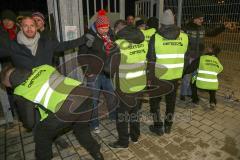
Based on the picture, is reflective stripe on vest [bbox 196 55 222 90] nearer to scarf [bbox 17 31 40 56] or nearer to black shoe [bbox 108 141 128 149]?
black shoe [bbox 108 141 128 149]

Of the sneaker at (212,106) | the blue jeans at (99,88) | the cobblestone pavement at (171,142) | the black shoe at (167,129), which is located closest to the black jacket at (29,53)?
the blue jeans at (99,88)

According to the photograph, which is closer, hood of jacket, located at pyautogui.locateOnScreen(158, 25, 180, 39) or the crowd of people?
the crowd of people

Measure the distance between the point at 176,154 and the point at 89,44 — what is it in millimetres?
2185

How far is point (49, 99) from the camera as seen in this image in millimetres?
2430

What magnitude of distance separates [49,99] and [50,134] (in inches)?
20.2

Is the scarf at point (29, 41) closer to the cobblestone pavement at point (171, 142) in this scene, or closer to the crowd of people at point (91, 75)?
the crowd of people at point (91, 75)

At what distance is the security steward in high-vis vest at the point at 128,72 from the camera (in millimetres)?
3217

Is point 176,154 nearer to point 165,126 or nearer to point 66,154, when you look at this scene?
point 165,126

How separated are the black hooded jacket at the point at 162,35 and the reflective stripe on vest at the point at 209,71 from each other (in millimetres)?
1750

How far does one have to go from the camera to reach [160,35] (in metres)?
3.51

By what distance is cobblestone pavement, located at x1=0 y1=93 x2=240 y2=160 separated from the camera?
354cm

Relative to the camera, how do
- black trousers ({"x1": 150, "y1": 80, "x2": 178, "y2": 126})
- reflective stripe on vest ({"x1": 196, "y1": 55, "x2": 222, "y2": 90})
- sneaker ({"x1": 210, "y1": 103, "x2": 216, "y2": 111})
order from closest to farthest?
black trousers ({"x1": 150, "y1": 80, "x2": 178, "y2": 126}) < reflective stripe on vest ({"x1": 196, "y1": 55, "x2": 222, "y2": 90}) < sneaker ({"x1": 210, "y1": 103, "x2": 216, "y2": 111})

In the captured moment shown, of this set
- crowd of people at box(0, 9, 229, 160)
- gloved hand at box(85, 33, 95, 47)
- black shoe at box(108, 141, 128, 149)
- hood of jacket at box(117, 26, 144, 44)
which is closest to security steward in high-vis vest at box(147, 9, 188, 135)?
crowd of people at box(0, 9, 229, 160)

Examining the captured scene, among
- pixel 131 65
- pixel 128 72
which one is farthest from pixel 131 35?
pixel 128 72
